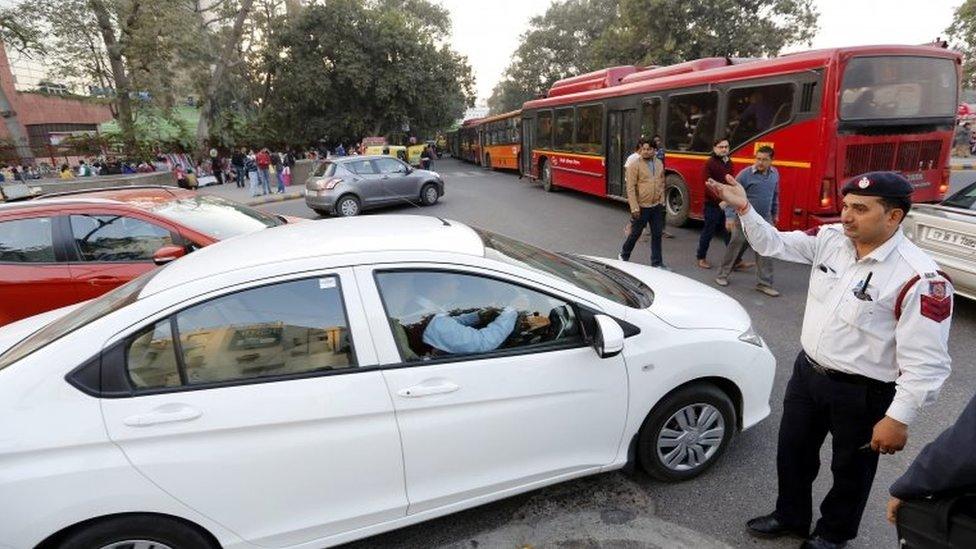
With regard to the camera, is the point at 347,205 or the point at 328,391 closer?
the point at 328,391

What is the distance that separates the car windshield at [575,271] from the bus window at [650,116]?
7.10 metres

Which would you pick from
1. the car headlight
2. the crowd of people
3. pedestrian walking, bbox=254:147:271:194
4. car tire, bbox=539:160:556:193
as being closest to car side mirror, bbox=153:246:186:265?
the car headlight

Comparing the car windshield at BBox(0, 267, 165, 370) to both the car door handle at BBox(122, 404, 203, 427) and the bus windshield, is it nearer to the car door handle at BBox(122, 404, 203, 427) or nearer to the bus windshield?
the car door handle at BBox(122, 404, 203, 427)

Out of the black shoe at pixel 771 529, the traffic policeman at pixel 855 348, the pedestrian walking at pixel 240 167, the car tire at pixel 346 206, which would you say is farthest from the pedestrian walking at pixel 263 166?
the black shoe at pixel 771 529

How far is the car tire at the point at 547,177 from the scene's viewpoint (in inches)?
583

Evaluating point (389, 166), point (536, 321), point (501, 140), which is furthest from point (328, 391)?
point (501, 140)

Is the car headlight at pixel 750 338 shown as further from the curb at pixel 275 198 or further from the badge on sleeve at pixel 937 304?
the curb at pixel 275 198

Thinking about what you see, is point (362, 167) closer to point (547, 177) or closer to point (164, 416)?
point (547, 177)

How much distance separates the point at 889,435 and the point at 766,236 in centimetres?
90

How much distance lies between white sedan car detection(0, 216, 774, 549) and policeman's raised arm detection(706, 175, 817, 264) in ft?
1.94

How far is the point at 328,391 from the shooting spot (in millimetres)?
2098

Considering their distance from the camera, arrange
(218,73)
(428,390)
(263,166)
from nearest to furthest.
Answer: (428,390) → (263,166) → (218,73)

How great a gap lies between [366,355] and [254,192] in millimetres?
16355

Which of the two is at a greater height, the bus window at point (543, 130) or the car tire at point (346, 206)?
the bus window at point (543, 130)
